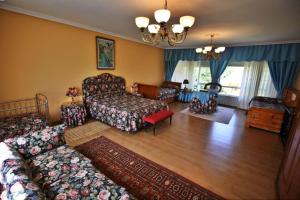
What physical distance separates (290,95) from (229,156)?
3151 millimetres

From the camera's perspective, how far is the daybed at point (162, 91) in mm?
5539

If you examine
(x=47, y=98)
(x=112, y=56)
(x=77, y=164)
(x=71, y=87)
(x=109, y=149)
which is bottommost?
(x=109, y=149)

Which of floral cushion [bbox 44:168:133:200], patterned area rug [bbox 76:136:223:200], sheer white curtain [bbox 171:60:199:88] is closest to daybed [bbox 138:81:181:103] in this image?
sheer white curtain [bbox 171:60:199:88]

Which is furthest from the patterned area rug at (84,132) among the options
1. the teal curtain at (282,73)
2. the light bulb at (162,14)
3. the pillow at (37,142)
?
the teal curtain at (282,73)

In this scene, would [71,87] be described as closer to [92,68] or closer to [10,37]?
[92,68]

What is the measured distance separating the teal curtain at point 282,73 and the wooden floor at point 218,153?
7.04ft

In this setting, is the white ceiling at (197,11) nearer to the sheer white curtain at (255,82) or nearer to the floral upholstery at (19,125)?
the sheer white curtain at (255,82)

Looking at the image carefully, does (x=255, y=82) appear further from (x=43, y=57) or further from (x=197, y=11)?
(x=43, y=57)

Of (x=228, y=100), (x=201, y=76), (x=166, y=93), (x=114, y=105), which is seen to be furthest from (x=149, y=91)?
(x=228, y=100)

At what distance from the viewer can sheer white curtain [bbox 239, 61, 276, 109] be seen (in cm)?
529

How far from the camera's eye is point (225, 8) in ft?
8.00

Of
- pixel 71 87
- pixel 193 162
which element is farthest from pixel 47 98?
pixel 193 162

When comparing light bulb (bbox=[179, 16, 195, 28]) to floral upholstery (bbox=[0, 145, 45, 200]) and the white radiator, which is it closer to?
floral upholstery (bbox=[0, 145, 45, 200])

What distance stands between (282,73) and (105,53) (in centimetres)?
594
